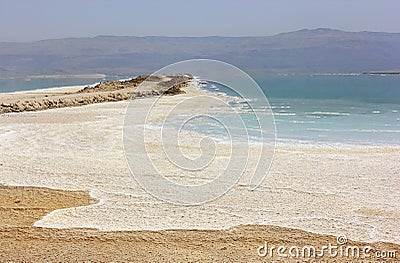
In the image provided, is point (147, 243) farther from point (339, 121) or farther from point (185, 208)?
point (339, 121)

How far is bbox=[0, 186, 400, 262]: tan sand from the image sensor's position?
6637 millimetres

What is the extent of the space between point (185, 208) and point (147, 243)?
1775 millimetres

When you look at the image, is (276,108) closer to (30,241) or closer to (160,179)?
(160,179)

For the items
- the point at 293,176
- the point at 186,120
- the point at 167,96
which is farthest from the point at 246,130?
the point at 167,96

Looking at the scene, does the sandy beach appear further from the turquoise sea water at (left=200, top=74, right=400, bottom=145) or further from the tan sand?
the turquoise sea water at (left=200, top=74, right=400, bottom=145)

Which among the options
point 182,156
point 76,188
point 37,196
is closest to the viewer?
point 37,196

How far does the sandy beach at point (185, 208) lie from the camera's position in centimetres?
700

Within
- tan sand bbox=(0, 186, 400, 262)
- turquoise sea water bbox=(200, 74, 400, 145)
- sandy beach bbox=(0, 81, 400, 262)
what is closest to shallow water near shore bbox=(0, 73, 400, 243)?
sandy beach bbox=(0, 81, 400, 262)

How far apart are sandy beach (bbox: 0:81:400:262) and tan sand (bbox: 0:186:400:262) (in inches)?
0.6

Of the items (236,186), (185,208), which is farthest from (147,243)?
(236,186)

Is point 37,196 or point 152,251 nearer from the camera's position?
point 152,251

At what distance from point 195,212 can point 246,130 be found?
31.6 feet

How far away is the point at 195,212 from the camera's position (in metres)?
8.60

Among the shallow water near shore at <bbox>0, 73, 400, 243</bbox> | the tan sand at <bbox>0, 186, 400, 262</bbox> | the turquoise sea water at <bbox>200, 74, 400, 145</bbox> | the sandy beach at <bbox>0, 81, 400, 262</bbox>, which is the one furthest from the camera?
the turquoise sea water at <bbox>200, 74, 400, 145</bbox>
